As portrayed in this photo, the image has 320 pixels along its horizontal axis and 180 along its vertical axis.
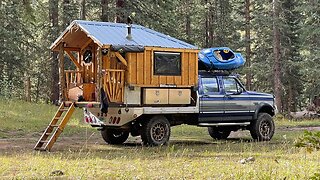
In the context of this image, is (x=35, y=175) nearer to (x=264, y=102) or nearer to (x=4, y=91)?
(x=264, y=102)

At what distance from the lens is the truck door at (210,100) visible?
46.3 feet

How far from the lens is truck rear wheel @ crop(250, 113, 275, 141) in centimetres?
1505

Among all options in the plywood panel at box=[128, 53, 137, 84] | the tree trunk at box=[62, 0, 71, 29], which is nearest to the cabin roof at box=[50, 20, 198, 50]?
the plywood panel at box=[128, 53, 137, 84]

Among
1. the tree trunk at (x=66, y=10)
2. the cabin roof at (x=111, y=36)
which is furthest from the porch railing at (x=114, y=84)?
the tree trunk at (x=66, y=10)

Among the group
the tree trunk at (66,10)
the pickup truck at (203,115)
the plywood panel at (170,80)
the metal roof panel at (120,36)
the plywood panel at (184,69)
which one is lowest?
the pickup truck at (203,115)

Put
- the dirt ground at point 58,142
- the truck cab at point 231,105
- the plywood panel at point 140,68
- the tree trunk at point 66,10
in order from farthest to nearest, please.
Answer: the tree trunk at point 66,10 → the truck cab at point 231,105 → the plywood panel at point 140,68 → the dirt ground at point 58,142

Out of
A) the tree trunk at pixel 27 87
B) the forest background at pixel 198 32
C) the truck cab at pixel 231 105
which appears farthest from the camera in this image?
the tree trunk at pixel 27 87

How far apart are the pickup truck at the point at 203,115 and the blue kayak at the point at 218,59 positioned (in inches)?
8.7

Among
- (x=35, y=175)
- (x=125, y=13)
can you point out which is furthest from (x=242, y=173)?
(x=125, y=13)

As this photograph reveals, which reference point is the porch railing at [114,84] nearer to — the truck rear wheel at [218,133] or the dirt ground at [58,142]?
the dirt ground at [58,142]

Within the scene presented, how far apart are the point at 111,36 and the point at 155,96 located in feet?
6.08

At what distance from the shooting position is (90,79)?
557 inches

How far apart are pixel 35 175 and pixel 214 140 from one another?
346 inches

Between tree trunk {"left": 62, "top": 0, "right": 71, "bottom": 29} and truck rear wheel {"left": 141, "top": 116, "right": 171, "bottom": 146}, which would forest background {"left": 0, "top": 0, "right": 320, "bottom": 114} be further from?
truck rear wheel {"left": 141, "top": 116, "right": 171, "bottom": 146}
